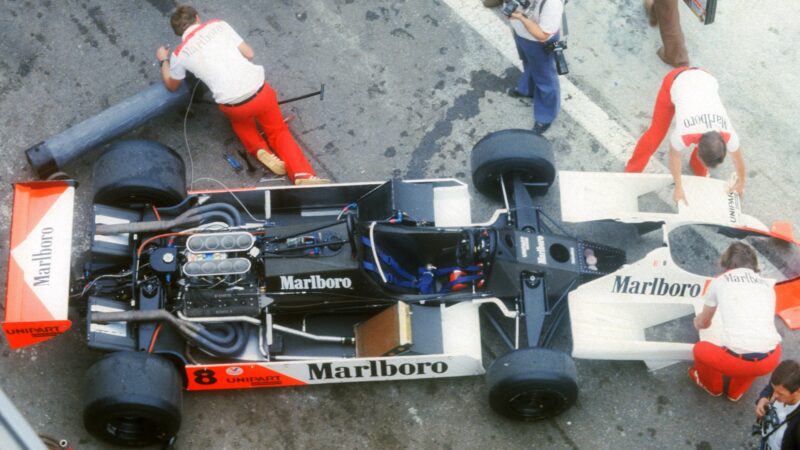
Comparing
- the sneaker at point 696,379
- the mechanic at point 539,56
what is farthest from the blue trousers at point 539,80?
the sneaker at point 696,379

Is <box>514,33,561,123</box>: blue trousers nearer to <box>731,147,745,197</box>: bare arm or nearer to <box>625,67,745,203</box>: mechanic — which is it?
<box>625,67,745,203</box>: mechanic

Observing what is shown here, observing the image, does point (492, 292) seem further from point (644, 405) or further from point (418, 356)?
point (644, 405)

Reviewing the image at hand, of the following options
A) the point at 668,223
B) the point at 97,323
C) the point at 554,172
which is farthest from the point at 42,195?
the point at 668,223

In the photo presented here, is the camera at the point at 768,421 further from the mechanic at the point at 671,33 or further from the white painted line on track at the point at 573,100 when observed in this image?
the mechanic at the point at 671,33

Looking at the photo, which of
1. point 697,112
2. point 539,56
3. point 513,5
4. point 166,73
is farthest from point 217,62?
point 697,112

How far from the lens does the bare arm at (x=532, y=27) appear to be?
656 centimetres

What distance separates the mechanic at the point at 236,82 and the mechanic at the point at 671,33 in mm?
3165

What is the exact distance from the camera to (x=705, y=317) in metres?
5.84

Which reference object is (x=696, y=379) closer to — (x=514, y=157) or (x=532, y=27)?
(x=514, y=157)

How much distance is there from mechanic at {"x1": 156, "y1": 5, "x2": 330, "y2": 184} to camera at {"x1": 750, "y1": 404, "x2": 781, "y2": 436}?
11.2 ft

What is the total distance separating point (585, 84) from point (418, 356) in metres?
3.09

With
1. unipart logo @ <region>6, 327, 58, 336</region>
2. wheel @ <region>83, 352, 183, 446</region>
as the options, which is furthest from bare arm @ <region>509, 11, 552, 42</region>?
unipart logo @ <region>6, 327, 58, 336</region>

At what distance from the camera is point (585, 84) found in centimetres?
766

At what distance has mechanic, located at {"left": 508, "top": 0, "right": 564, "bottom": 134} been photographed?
655 cm
